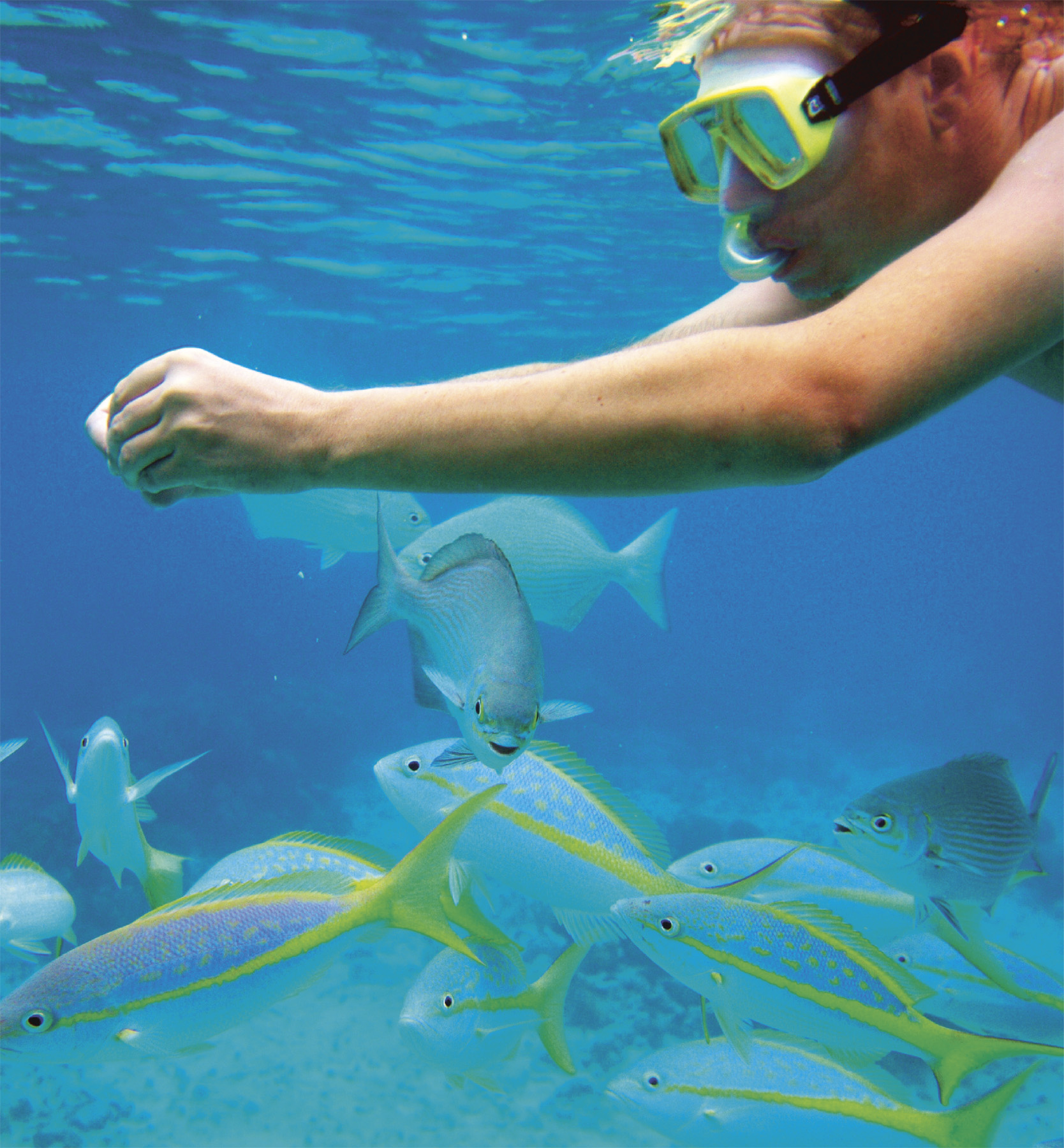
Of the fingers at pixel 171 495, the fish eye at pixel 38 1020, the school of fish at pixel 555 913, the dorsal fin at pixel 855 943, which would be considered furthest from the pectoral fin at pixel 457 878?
the fingers at pixel 171 495

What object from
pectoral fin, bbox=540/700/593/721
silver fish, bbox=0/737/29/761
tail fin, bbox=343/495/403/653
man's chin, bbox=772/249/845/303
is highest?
man's chin, bbox=772/249/845/303

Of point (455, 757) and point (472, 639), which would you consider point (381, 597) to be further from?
point (455, 757)

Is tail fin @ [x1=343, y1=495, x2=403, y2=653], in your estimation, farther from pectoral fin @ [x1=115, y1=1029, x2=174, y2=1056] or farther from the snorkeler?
pectoral fin @ [x1=115, y1=1029, x2=174, y2=1056]

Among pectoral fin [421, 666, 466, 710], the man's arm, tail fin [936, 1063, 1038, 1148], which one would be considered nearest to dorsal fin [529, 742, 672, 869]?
pectoral fin [421, 666, 466, 710]

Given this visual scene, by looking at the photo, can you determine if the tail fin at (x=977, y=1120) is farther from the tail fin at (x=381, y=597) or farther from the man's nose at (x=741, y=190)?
the man's nose at (x=741, y=190)

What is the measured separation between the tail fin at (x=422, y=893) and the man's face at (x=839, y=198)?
5.55 feet

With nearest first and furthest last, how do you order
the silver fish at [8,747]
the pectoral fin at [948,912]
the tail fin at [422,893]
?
the tail fin at [422,893]
the pectoral fin at [948,912]
the silver fish at [8,747]

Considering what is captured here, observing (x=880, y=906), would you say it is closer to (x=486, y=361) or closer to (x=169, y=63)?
(x=169, y=63)

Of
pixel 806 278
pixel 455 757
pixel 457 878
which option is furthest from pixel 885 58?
pixel 457 878

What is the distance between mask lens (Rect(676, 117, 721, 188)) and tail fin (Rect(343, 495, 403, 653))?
58.2 inches

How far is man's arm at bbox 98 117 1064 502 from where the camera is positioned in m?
1.09

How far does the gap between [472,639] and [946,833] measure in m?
2.13

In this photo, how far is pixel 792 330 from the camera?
1168mm

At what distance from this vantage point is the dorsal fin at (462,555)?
72.4 inches
